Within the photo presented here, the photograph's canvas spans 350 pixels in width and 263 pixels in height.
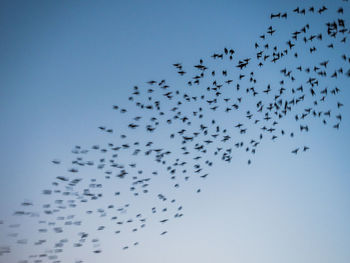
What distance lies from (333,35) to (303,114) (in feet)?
11.2

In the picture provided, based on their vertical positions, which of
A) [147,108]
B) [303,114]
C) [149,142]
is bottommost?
[303,114]

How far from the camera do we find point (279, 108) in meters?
13.7

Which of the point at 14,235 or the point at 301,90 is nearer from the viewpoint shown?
the point at 14,235

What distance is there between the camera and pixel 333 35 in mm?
12570

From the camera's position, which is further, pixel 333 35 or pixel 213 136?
pixel 213 136

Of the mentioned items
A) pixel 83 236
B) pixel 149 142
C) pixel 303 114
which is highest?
pixel 149 142

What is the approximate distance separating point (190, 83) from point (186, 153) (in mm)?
3189

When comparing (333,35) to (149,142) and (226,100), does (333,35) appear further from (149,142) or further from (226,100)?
(149,142)

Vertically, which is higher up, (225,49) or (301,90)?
(225,49)

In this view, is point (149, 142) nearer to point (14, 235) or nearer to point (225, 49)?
point (225, 49)

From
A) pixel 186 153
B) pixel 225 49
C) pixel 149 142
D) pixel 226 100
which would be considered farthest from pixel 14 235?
pixel 225 49

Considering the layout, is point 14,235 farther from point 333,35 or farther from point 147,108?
point 333,35

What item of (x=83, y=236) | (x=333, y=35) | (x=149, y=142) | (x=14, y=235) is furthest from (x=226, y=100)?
(x=14, y=235)

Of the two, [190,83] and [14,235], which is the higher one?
[190,83]
